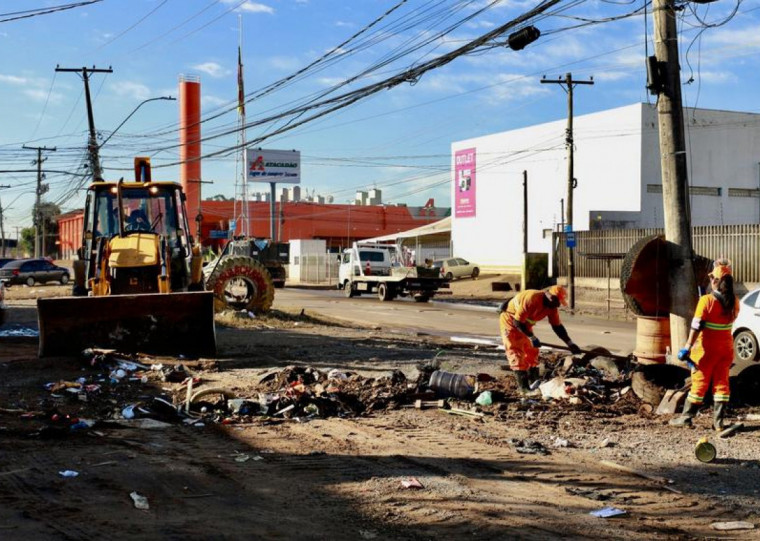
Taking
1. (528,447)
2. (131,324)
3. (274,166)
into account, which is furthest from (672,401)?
(274,166)

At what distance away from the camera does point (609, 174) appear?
44.4 metres

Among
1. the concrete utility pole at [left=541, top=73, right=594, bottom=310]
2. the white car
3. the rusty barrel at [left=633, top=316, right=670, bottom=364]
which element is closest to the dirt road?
the rusty barrel at [left=633, top=316, right=670, bottom=364]

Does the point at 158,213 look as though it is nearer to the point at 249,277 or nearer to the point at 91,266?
the point at 91,266

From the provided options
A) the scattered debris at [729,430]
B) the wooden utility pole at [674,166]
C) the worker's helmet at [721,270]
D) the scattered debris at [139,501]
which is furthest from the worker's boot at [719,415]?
the scattered debris at [139,501]

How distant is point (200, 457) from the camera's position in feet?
23.3

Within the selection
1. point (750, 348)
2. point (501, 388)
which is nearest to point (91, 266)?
point (501, 388)

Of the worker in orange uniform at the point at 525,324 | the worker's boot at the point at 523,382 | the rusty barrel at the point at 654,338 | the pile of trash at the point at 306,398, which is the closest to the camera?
the pile of trash at the point at 306,398

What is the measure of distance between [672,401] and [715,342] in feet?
3.91

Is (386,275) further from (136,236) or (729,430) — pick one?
(729,430)

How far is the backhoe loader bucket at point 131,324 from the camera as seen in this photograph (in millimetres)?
12914

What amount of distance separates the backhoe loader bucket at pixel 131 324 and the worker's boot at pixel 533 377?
550 cm

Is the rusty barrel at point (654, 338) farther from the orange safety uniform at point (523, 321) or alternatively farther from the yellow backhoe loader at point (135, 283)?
the yellow backhoe loader at point (135, 283)

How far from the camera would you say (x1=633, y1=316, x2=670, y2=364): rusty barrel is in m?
11.1

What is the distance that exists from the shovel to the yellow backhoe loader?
7302mm
